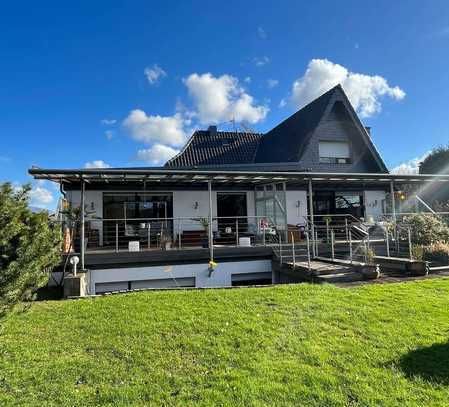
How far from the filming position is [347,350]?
14.5 feet

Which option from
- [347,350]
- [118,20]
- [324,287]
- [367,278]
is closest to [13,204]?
[347,350]

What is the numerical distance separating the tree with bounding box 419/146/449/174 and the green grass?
22471 mm

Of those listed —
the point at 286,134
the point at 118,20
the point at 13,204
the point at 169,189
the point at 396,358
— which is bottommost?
the point at 396,358

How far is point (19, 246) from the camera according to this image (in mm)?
4469

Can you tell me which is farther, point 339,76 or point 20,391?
point 339,76

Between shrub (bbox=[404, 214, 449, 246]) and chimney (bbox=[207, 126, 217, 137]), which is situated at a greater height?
chimney (bbox=[207, 126, 217, 137])

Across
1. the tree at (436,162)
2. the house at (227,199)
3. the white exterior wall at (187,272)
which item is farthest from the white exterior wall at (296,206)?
the tree at (436,162)

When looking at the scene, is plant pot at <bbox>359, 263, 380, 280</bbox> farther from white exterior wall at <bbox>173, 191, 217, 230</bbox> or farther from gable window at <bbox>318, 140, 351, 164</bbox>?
gable window at <bbox>318, 140, 351, 164</bbox>

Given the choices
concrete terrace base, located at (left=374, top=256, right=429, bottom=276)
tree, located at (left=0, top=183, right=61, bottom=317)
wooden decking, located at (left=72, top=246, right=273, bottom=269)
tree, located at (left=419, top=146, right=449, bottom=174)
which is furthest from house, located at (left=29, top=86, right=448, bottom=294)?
tree, located at (left=419, top=146, right=449, bottom=174)

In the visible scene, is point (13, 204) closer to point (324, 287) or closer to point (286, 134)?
point (324, 287)

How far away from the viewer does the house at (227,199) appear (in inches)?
417

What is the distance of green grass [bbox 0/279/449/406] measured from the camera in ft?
11.5

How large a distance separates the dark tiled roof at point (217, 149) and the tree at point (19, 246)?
13.7 m

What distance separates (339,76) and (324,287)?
1526 cm
